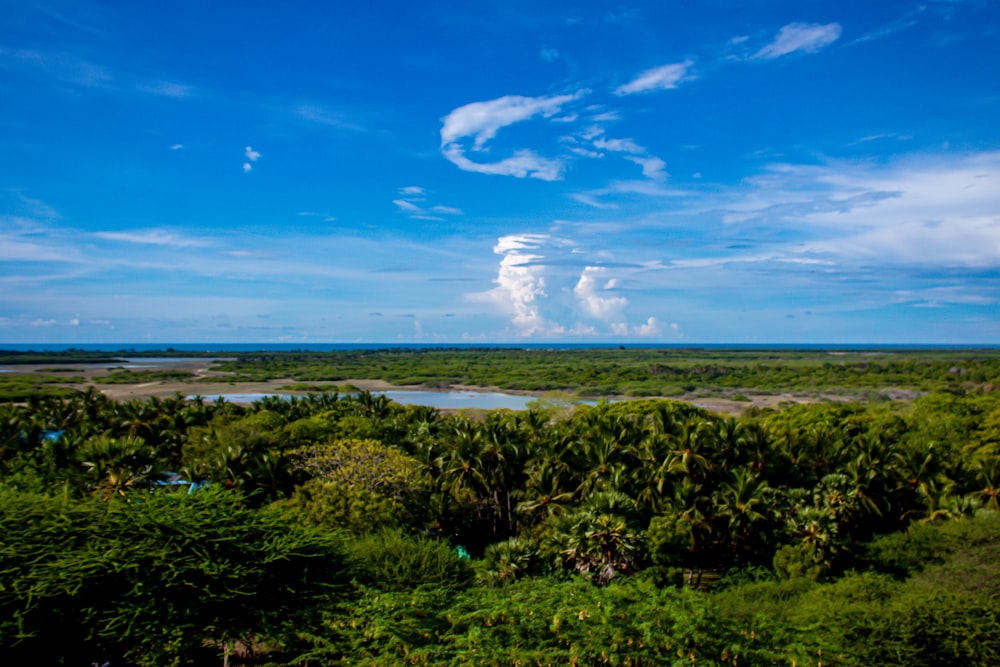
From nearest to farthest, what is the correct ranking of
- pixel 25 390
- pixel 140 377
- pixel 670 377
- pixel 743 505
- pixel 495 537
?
pixel 743 505
pixel 495 537
pixel 25 390
pixel 140 377
pixel 670 377

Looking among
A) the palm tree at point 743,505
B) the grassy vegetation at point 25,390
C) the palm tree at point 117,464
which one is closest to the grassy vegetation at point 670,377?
the grassy vegetation at point 25,390

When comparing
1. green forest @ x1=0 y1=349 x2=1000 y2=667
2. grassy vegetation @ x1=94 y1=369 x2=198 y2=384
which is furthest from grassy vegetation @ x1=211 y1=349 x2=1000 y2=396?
green forest @ x1=0 y1=349 x2=1000 y2=667

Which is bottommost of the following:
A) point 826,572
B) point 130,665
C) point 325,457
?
point 826,572

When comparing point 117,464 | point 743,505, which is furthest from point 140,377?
point 743,505

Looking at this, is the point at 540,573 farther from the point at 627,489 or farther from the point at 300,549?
the point at 300,549

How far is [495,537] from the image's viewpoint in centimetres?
3875

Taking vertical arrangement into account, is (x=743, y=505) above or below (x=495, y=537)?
above

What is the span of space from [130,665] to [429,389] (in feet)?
359

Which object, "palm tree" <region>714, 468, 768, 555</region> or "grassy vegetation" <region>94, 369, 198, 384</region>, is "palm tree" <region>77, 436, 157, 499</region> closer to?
"palm tree" <region>714, 468, 768, 555</region>

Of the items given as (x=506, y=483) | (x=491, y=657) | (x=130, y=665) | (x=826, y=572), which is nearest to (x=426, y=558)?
(x=130, y=665)

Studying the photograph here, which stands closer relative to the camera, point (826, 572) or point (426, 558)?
point (426, 558)

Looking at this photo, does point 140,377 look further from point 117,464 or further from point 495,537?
point 495,537

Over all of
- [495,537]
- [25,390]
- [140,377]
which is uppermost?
[25,390]

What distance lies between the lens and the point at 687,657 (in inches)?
478
